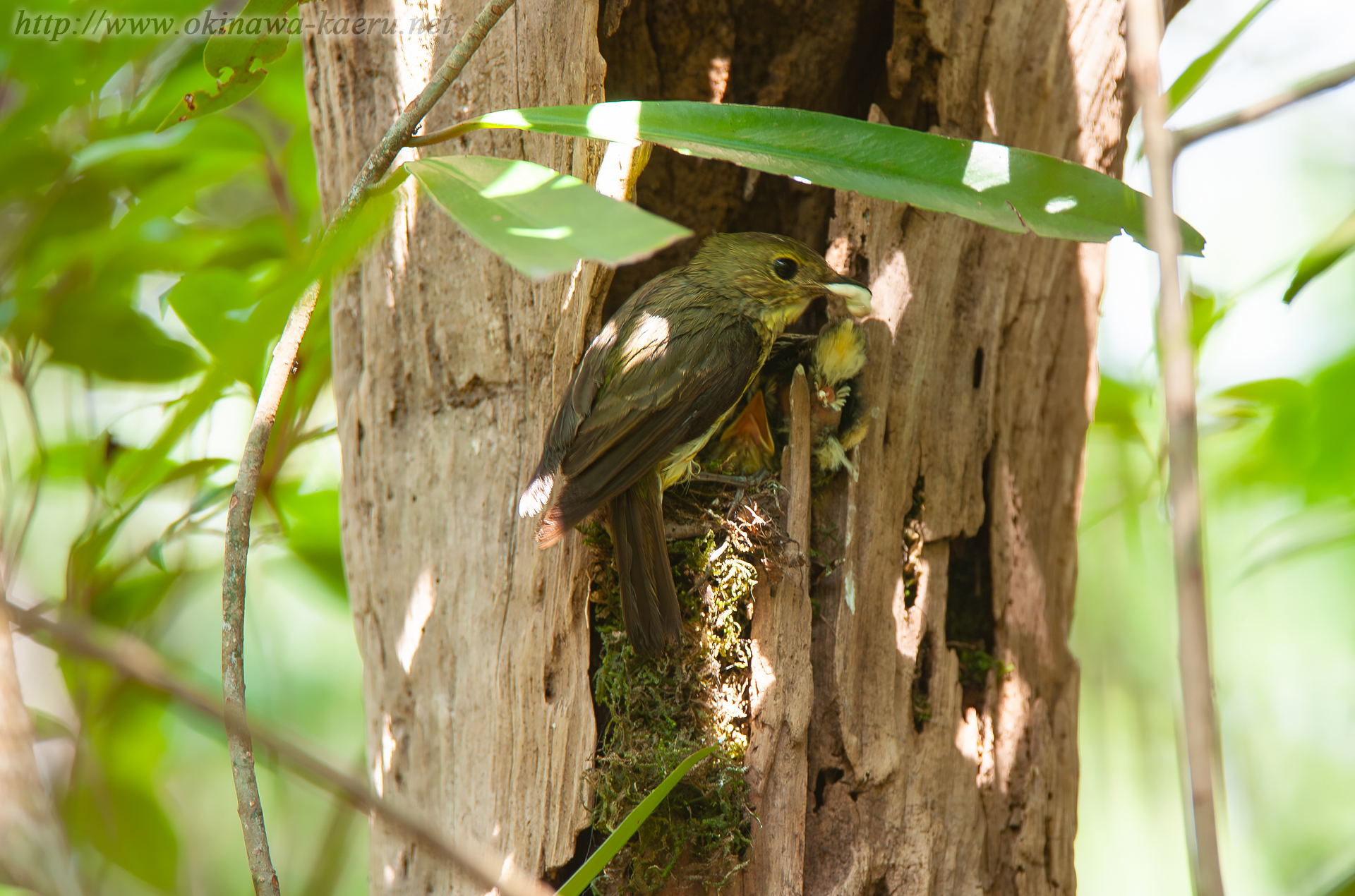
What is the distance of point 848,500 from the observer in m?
2.49

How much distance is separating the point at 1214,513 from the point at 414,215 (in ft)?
11.2

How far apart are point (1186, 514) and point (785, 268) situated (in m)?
2.24

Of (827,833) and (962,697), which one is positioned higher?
(962,697)

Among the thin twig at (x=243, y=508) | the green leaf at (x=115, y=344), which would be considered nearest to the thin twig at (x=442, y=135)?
the thin twig at (x=243, y=508)

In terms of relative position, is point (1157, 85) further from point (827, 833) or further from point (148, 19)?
point (148, 19)

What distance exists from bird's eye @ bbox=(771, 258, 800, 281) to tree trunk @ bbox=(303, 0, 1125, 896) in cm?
15

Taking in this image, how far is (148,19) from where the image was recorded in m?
2.49

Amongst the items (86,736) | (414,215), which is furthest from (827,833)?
(86,736)

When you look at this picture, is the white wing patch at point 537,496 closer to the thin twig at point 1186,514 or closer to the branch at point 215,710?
the branch at point 215,710

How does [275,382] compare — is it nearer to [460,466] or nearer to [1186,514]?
[460,466]

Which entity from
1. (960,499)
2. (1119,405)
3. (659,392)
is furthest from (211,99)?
(1119,405)

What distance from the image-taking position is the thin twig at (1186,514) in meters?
0.68

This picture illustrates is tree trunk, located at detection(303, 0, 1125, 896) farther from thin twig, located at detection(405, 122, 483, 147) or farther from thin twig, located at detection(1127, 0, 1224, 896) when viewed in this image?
thin twig, located at detection(1127, 0, 1224, 896)

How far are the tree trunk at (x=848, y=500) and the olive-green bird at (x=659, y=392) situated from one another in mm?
115
